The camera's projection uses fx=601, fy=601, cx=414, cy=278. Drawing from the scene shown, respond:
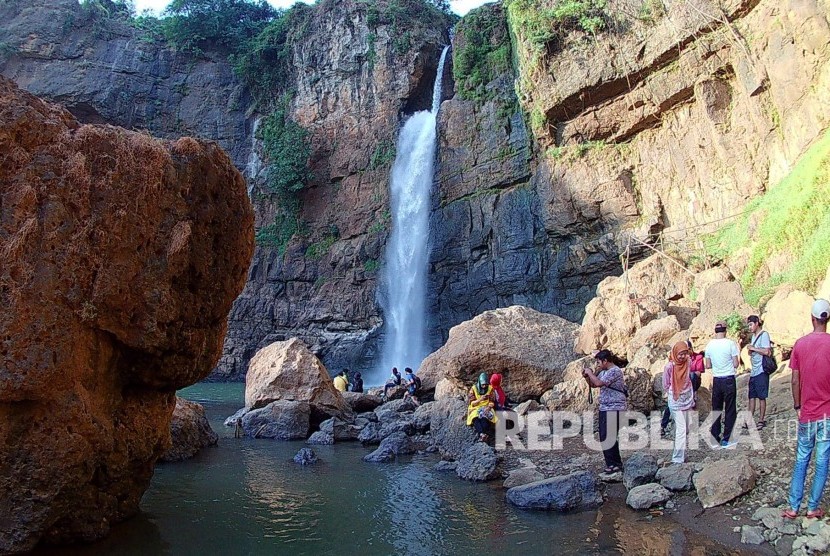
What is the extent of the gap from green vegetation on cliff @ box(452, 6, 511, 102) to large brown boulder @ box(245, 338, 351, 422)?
20388mm

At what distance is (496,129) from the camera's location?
29.6 metres

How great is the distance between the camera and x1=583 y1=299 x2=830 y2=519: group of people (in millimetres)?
5223

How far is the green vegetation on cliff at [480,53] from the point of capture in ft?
100

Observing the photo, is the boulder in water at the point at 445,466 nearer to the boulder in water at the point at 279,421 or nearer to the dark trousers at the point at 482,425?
the dark trousers at the point at 482,425

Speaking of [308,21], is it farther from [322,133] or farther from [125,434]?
[125,434]

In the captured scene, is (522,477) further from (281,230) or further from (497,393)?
(281,230)

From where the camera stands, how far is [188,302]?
247 inches

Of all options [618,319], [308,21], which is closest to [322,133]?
[308,21]

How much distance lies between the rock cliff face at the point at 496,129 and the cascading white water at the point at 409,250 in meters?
0.86

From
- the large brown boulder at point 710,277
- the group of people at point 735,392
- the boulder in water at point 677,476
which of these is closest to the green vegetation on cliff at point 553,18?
the large brown boulder at point 710,277

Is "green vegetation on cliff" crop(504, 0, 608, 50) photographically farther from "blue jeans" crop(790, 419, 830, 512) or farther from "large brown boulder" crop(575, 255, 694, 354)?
"blue jeans" crop(790, 419, 830, 512)

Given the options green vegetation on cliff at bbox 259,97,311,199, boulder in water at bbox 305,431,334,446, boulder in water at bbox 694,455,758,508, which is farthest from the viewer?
green vegetation on cliff at bbox 259,97,311,199

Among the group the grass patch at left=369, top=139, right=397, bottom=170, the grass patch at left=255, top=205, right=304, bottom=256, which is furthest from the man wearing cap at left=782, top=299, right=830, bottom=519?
the grass patch at left=255, top=205, right=304, bottom=256

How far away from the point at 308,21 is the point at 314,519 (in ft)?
126
